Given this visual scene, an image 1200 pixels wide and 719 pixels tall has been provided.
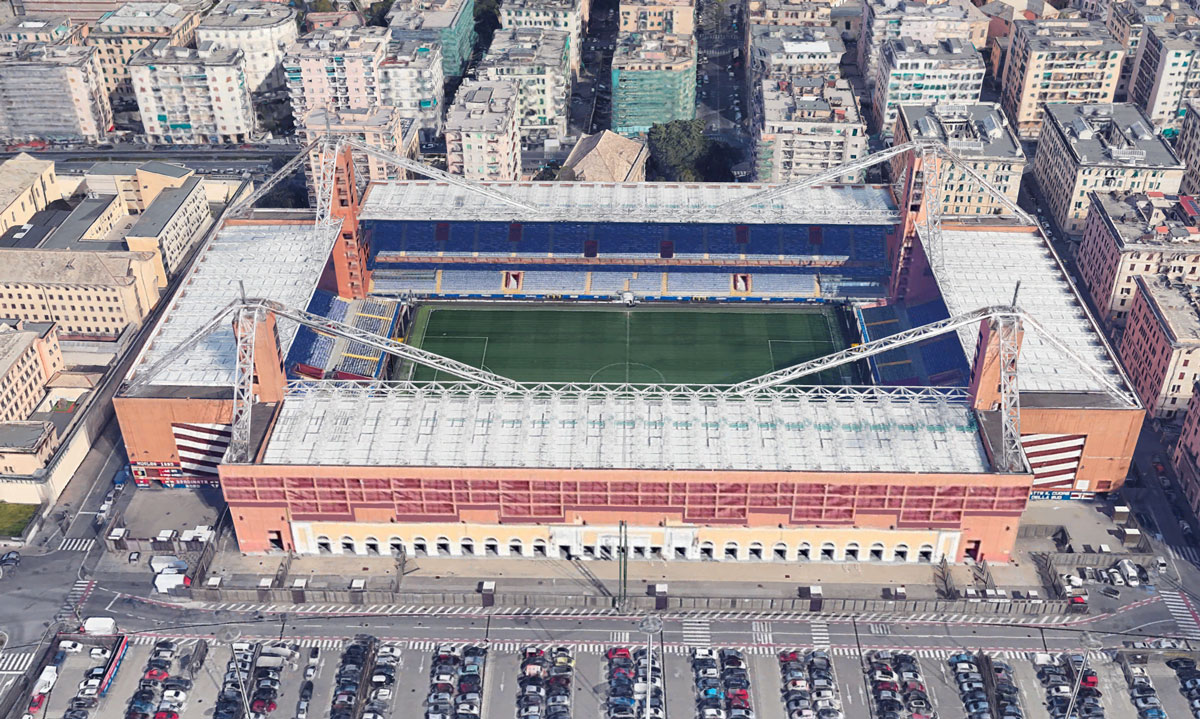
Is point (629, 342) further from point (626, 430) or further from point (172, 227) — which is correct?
point (172, 227)

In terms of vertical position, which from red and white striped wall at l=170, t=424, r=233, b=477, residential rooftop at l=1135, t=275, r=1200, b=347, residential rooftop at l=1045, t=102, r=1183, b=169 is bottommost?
red and white striped wall at l=170, t=424, r=233, b=477

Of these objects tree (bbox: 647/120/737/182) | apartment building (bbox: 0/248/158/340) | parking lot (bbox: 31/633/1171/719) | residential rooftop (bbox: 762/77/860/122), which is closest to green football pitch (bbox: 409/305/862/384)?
tree (bbox: 647/120/737/182)

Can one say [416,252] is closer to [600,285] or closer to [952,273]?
[600,285]

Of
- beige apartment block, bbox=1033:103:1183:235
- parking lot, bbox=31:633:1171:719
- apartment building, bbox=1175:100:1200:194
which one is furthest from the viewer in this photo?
apartment building, bbox=1175:100:1200:194

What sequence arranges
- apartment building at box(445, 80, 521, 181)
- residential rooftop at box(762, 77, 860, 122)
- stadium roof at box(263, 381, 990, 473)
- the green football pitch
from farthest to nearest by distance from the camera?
residential rooftop at box(762, 77, 860, 122)
apartment building at box(445, 80, 521, 181)
the green football pitch
stadium roof at box(263, 381, 990, 473)

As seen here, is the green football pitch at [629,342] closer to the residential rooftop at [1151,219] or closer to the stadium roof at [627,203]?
the stadium roof at [627,203]

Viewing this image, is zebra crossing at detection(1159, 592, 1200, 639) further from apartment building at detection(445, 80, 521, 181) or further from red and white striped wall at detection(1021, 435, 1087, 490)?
apartment building at detection(445, 80, 521, 181)

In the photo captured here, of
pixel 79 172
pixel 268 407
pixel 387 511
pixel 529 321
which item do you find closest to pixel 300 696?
pixel 387 511
